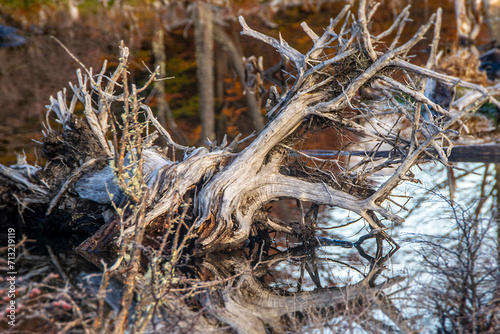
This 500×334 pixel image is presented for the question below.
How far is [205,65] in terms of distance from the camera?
50.4 feet

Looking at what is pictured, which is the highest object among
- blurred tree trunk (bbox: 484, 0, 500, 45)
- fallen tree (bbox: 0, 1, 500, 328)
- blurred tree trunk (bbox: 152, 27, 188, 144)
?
blurred tree trunk (bbox: 484, 0, 500, 45)

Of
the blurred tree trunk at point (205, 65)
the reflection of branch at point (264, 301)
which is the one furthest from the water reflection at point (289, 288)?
the blurred tree trunk at point (205, 65)

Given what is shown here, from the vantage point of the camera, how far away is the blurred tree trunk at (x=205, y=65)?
11.0 meters

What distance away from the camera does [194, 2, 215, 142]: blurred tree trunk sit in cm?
1104

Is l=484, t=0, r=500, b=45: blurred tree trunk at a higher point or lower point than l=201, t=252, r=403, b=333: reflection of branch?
higher

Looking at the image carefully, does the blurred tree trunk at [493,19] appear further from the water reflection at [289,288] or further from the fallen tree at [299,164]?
the water reflection at [289,288]

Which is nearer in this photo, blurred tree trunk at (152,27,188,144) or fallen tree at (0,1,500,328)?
fallen tree at (0,1,500,328)

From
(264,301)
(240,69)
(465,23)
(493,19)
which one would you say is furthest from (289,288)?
(493,19)

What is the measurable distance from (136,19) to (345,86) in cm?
1813

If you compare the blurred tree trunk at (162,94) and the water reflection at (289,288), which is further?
the blurred tree trunk at (162,94)

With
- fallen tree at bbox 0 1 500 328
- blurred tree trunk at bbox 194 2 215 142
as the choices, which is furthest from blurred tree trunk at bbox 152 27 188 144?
fallen tree at bbox 0 1 500 328

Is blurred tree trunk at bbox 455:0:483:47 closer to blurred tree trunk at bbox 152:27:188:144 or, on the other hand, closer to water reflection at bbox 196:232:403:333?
blurred tree trunk at bbox 152:27:188:144

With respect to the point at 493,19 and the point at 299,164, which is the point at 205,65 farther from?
the point at 493,19

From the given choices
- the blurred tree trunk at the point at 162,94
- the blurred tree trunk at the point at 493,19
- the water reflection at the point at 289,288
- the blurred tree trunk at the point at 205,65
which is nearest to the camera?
the water reflection at the point at 289,288
